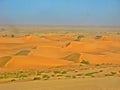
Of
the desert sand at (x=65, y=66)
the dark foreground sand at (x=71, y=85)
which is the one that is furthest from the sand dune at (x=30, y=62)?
the dark foreground sand at (x=71, y=85)

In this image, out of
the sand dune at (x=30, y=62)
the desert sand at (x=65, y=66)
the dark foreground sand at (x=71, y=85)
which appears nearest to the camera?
the dark foreground sand at (x=71, y=85)

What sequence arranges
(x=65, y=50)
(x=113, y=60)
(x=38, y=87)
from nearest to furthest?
(x=38, y=87) → (x=113, y=60) → (x=65, y=50)

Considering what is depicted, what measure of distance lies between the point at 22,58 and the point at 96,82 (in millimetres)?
16102

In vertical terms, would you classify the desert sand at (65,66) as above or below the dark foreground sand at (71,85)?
below

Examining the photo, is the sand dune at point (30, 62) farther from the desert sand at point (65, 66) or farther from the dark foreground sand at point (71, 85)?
the dark foreground sand at point (71, 85)

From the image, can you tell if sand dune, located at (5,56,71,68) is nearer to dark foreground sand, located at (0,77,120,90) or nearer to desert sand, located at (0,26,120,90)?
desert sand, located at (0,26,120,90)

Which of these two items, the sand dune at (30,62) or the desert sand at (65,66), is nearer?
the desert sand at (65,66)

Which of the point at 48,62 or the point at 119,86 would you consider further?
the point at 48,62

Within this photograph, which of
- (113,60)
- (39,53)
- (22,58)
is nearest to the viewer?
(22,58)

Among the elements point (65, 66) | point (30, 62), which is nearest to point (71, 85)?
point (65, 66)

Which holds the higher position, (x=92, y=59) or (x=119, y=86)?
(x=119, y=86)

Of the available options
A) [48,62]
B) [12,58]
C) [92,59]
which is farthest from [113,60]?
[12,58]

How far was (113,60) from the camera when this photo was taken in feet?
122

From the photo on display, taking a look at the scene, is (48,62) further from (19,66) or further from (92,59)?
(92,59)
